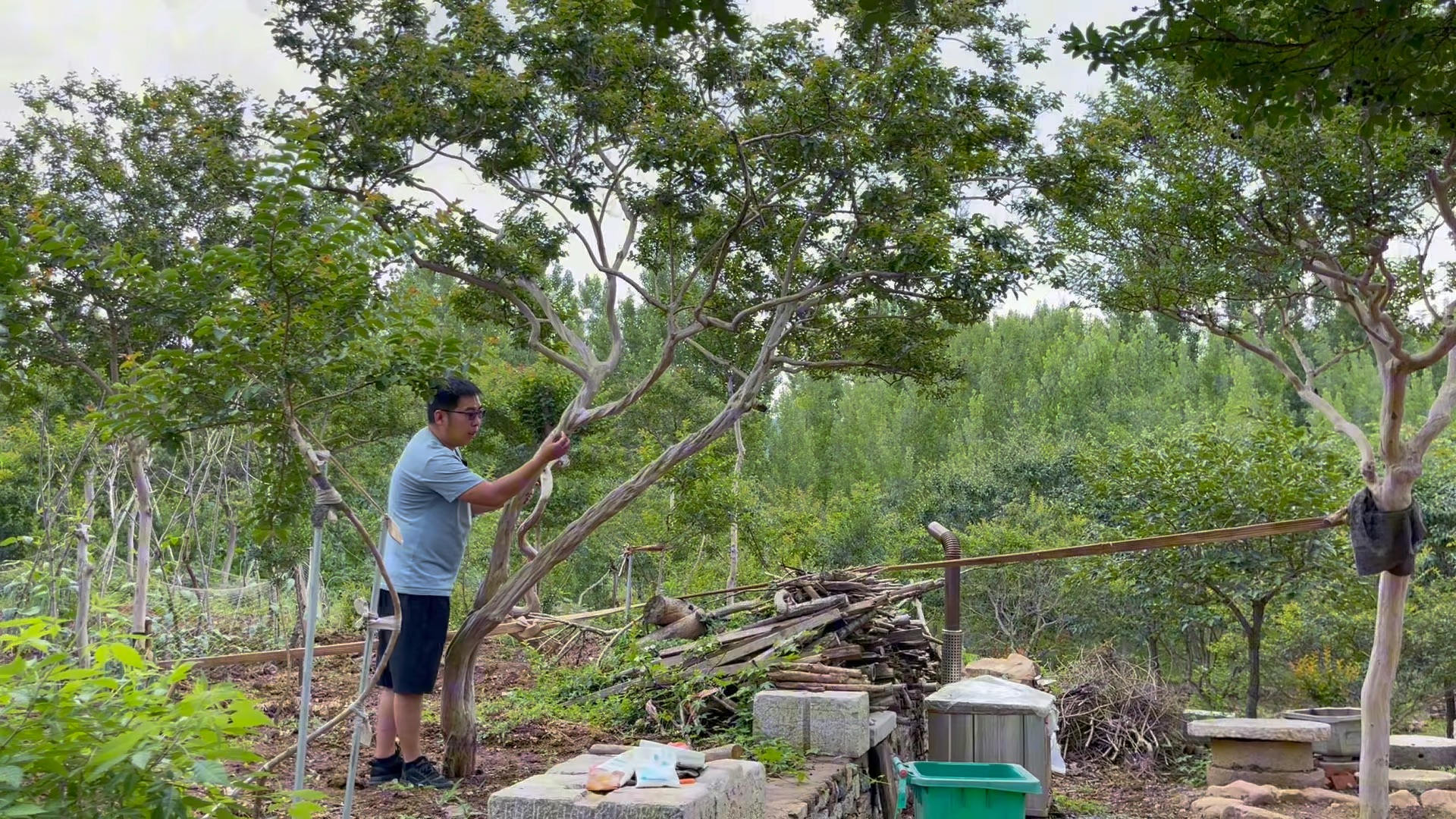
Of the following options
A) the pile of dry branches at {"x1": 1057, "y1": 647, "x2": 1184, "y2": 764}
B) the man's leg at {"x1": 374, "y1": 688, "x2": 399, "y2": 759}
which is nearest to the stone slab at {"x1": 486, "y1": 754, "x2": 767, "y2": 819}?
the man's leg at {"x1": 374, "y1": 688, "x2": 399, "y2": 759}

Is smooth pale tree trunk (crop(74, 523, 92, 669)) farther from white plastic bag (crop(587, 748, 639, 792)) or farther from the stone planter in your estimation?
the stone planter

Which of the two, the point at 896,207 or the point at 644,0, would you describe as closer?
the point at 644,0

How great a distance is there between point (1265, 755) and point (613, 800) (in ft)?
24.4

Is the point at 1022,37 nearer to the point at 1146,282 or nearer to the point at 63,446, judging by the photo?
the point at 1146,282

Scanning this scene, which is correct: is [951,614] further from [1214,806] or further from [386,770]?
[386,770]

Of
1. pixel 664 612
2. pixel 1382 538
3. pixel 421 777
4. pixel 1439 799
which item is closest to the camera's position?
pixel 421 777

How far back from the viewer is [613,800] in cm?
296

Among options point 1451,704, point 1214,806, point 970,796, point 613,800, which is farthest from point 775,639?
point 1451,704

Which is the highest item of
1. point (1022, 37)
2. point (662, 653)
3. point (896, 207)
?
point (1022, 37)

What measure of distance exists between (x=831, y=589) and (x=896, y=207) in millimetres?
2513

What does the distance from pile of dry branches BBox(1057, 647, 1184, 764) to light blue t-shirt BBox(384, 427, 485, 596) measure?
23.2 feet

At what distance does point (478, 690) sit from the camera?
24.0 ft

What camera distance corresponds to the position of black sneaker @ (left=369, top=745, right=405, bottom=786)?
446 centimetres

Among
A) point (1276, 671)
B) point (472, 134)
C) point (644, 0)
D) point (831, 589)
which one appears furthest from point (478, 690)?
point (1276, 671)
